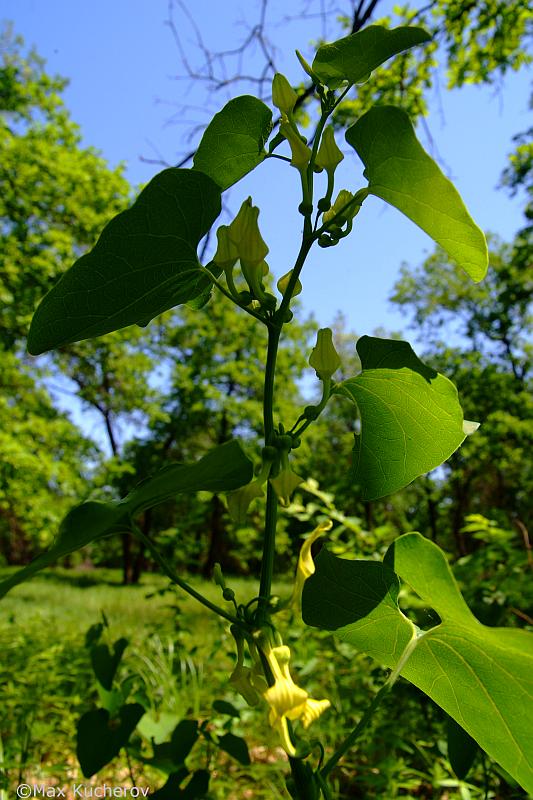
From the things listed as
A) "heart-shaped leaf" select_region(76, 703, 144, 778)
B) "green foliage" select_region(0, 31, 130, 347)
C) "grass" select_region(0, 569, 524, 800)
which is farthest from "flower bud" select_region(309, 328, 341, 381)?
"green foliage" select_region(0, 31, 130, 347)

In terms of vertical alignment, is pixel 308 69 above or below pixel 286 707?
above

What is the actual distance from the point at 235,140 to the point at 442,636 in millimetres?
430

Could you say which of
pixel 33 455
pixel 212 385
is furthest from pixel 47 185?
pixel 212 385

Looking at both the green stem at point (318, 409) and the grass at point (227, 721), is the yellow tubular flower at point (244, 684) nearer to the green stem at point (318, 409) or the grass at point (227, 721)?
the green stem at point (318, 409)

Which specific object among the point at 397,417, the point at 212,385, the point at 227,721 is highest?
the point at 212,385

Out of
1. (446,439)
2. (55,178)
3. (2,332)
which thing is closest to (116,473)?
(2,332)

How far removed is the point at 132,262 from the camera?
38 centimetres

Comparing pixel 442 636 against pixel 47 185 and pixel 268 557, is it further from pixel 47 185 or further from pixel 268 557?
pixel 47 185

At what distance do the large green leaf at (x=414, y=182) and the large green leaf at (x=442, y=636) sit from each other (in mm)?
211

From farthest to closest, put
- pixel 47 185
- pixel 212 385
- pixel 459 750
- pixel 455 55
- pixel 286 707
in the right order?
pixel 212 385
pixel 47 185
pixel 455 55
pixel 459 750
pixel 286 707

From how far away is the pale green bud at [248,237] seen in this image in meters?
0.38

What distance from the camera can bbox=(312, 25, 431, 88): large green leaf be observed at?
1.26 feet

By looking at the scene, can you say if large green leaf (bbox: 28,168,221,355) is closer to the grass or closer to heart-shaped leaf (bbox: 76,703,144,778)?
heart-shaped leaf (bbox: 76,703,144,778)

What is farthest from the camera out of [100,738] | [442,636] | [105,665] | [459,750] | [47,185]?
[47,185]
